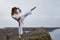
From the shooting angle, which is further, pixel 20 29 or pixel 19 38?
pixel 20 29

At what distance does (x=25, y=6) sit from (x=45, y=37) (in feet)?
2.19

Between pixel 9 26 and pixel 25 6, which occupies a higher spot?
pixel 25 6

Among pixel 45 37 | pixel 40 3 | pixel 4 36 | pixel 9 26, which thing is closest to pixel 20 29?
pixel 4 36

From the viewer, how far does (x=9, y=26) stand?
2.00 m

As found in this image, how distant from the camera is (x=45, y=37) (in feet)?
4.74

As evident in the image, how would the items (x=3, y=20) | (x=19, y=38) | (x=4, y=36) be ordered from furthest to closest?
1. (x=3, y=20)
2. (x=4, y=36)
3. (x=19, y=38)

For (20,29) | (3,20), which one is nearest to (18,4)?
(3,20)

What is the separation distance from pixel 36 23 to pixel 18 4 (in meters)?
0.28

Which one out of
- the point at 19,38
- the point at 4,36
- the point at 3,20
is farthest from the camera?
the point at 3,20

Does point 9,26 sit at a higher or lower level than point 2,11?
lower

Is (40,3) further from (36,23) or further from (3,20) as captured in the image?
(3,20)

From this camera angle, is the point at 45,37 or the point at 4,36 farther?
the point at 4,36

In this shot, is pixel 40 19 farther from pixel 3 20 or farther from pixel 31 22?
pixel 3 20

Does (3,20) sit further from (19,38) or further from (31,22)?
(19,38)
